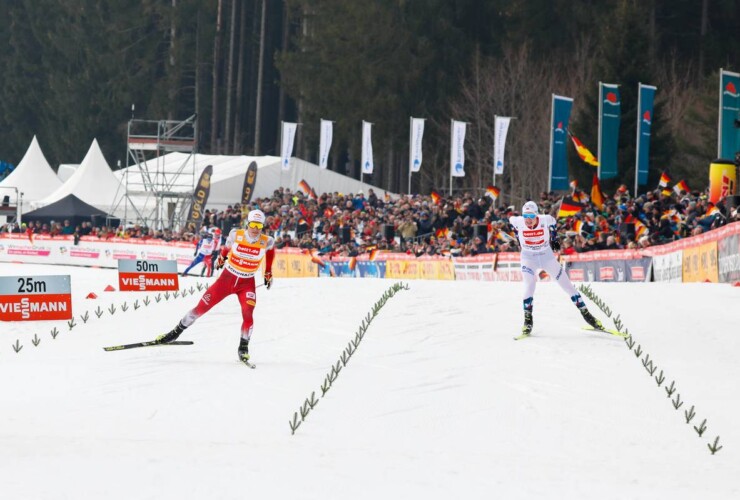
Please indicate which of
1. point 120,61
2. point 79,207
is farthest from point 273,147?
point 79,207

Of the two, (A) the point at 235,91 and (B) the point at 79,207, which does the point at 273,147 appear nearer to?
(A) the point at 235,91

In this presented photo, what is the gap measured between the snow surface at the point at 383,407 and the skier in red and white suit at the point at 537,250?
634 mm

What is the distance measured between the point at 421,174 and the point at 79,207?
63.6 ft

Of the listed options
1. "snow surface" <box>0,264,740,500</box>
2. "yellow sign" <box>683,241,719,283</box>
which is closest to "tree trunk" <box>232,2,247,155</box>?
"yellow sign" <box>683,241,719,283</box>

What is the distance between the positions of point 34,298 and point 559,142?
21.7 meters

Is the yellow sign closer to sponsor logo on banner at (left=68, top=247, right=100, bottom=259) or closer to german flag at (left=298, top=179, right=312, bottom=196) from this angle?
german flag at (left=298, top=179, right=312, bottom=196)

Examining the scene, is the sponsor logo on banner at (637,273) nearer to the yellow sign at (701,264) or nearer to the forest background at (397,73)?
the yellow sign at (701,264)

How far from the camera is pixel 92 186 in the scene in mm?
64688

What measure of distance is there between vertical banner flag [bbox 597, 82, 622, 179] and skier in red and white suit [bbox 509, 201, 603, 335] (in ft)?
64.9

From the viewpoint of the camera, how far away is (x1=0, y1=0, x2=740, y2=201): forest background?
169 ft

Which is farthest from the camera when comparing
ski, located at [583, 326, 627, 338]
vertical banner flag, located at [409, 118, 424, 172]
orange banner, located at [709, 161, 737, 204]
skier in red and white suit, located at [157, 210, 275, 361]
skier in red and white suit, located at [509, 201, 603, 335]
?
vertical banner flag, located at [409, 118, 424, 172]

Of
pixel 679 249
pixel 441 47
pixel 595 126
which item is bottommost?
pixel 679 249

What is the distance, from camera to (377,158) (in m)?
69.6

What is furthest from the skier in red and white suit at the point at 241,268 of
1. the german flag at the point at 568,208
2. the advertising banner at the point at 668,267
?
the german flag at the point at 568,208
